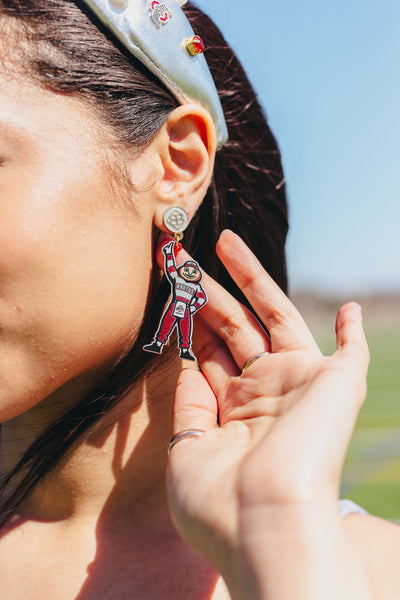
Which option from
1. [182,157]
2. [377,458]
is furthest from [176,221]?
[377,458]

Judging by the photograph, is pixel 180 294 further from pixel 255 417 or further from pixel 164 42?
pixel 164 42

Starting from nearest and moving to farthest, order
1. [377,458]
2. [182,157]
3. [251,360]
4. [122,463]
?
[251,360]
[182,157]
[122,463]
[377,458]

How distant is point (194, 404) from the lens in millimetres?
1854

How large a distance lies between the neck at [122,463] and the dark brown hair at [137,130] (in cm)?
5

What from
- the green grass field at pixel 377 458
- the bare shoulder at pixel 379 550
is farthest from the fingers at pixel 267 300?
the green grass field at pixel 377 458

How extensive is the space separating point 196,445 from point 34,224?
0.73 m

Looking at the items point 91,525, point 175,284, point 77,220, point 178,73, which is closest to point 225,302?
point 175,284

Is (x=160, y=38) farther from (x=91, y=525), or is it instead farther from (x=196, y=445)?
(x=91, y=525)

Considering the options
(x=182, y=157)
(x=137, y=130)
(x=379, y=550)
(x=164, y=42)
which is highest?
(x=164, y=42)

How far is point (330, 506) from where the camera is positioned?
1395mm

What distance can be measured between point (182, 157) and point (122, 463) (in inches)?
40.3

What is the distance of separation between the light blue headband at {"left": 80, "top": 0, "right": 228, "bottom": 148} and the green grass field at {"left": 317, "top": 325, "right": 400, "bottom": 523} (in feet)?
11.3

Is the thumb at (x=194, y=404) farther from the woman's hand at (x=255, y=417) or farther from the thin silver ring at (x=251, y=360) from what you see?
the thin silver ring at (x=251, y=360)

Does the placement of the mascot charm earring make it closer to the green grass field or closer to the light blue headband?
the light blue headband
